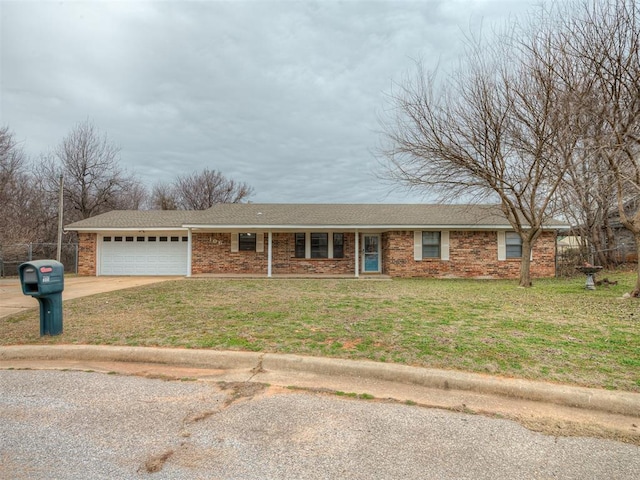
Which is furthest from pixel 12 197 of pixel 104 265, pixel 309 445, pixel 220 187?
pixel 309 445

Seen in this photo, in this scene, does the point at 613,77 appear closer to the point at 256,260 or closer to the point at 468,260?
the point at 468,260

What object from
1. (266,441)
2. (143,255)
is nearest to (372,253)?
(143,255)

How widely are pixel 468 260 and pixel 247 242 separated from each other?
32.6 ft

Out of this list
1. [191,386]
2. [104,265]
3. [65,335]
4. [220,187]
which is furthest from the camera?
[220,187]

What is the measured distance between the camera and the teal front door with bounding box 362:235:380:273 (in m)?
18.5

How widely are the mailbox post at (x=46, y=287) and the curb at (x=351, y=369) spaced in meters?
0.54

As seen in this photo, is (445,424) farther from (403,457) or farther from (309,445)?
(309,445)

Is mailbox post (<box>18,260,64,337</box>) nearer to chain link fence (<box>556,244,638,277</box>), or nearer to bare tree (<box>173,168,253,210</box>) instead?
chain link fence (<box>556,244,638,277</box>)

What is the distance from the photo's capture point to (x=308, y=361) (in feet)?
14.7

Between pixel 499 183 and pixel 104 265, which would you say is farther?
pixel 104 265

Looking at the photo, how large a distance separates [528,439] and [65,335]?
6025 millimetres

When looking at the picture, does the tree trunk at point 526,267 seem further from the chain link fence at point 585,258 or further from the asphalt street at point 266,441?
the asphalt street at point 266,441

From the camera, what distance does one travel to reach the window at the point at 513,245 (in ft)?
55.8

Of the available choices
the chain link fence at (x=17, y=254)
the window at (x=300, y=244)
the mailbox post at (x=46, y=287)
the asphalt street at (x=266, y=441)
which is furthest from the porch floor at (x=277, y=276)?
the asphalt street at (x=266, y=441)
